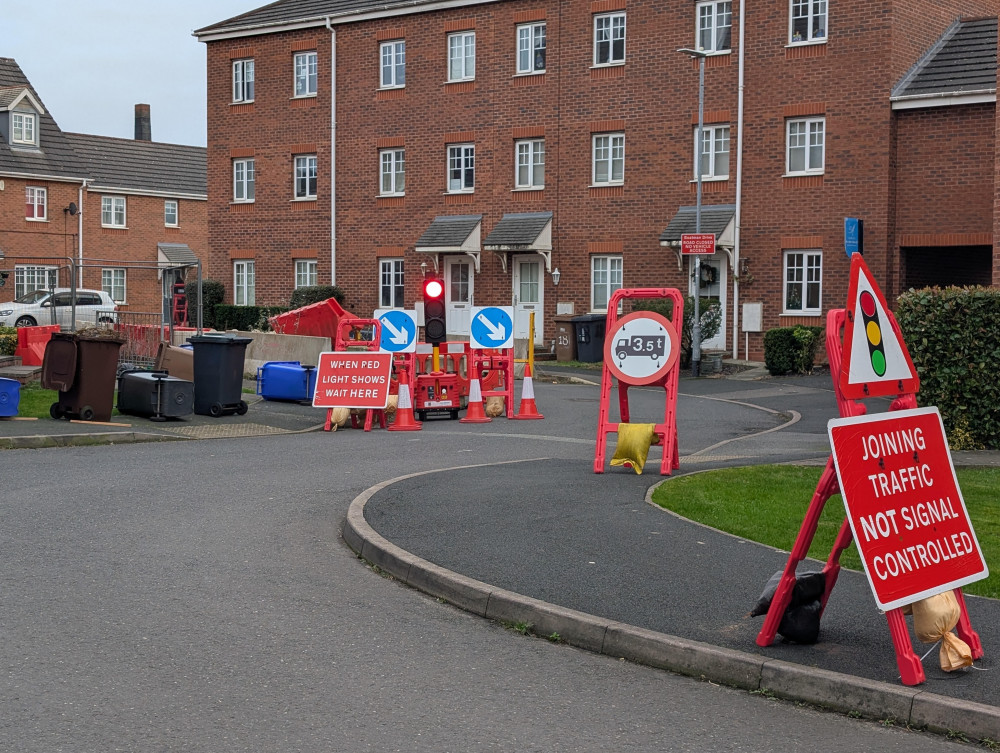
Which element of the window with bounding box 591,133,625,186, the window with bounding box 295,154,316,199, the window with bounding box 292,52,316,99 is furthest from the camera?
the window with bounding box 295,154,316,199

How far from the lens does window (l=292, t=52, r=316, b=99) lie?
132 ft

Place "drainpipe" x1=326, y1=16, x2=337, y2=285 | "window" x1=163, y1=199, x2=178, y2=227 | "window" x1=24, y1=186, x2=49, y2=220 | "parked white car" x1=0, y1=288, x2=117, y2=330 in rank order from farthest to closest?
"window" x1=163, y1=199, x2=178, y2=227 < "window" x1=24, y1=186, x2=49, y2=220 < "parked white car" x1=0, y1=288, x2=117, y2=330 < "drainpipe" x1=326, y1=16, x2=337, y2=285

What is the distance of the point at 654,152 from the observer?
111 feet

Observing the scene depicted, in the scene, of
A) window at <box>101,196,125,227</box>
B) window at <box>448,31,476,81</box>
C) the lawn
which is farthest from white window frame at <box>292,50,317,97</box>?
the lawn

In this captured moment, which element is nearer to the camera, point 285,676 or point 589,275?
point 285,676

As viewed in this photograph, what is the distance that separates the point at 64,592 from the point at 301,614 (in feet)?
5.07

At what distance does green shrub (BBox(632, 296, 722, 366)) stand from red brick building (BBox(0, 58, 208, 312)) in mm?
23259

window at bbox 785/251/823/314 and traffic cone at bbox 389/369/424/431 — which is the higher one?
window at bbox 785/251/823/314

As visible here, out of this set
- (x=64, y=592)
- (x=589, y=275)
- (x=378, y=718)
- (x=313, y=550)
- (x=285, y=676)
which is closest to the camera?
(x=378, y=718)

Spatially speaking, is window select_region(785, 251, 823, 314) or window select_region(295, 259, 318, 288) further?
window select_region(295, 259, 318, 288)

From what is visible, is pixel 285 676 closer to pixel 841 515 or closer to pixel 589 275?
pixel 841 515

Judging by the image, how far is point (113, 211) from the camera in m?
56.2

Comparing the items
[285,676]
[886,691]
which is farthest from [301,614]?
[886,691]

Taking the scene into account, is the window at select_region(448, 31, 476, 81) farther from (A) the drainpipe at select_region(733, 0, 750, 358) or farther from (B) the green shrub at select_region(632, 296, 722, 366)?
(B) the green shrub at select_region(632, 296, 722, 366)
